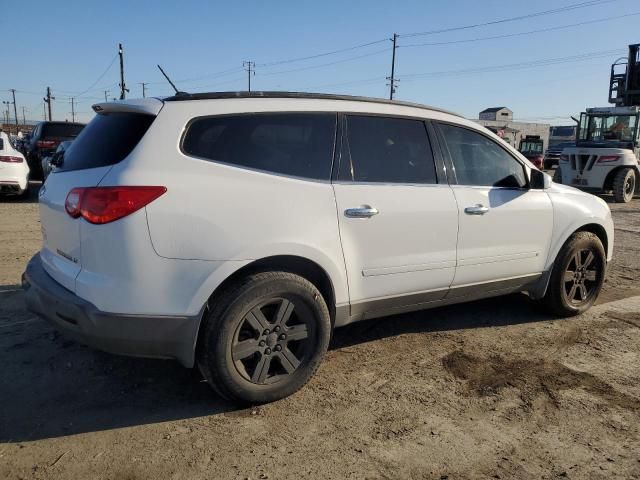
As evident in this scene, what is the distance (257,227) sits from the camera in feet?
9.48

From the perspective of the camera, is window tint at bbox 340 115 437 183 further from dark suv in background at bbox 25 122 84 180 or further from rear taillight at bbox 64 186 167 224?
dark suv in background at bbox 25 122 84 180

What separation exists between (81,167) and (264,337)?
1423 mm

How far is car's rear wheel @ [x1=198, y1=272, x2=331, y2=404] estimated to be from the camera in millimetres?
2865

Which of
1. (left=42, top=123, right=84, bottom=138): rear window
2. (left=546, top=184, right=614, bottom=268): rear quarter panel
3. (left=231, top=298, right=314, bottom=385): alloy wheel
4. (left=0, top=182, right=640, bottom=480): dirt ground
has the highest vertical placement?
(left=42, top=123, right=84, bottom=138): rear window

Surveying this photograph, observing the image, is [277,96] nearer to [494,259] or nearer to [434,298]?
[434,298]

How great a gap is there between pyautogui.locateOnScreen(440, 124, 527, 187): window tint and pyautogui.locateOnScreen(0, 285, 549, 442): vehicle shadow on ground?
4.29ft

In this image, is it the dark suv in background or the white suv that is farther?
the dark suv in background

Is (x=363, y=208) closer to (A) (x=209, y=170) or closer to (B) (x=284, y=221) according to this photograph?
(B) (x=284, y=221)

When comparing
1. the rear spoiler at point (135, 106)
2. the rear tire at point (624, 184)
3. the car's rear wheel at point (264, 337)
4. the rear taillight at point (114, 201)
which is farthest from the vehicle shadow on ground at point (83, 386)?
the rear tire at point (624, 184)

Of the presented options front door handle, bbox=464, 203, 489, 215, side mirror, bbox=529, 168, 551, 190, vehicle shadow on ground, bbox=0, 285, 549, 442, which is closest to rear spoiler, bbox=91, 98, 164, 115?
vehicle shadow on ground, bbox=0, 285, 549, 442

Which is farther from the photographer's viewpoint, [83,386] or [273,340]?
[83,386]

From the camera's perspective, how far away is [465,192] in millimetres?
3861

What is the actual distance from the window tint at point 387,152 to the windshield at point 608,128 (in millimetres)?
14672

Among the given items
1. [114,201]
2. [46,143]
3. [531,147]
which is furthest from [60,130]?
[531,147]
